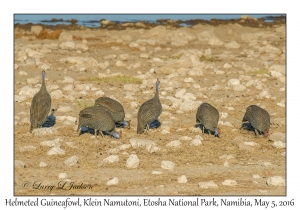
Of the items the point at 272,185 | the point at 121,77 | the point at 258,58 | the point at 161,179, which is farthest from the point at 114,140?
the point at 258,58

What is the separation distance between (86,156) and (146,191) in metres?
1.84

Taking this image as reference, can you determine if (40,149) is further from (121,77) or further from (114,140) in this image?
(121,77)

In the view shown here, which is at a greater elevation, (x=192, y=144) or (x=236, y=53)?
(x=236, y=53)

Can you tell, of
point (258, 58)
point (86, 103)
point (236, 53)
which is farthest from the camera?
point (236, 53)

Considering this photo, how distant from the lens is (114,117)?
11.1 metres

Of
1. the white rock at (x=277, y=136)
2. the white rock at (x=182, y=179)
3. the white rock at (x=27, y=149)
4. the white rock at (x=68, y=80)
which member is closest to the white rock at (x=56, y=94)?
the white rock at (x=68, y=80)

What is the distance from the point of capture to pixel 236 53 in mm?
21844

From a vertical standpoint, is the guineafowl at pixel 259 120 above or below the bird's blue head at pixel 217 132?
above

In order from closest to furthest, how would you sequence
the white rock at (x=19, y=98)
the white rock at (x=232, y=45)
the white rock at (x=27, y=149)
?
1. the white rock at (x=27, y=149)
2. the white rock at (x=19, y=98)
3. the white rock at (x=232, y=45)

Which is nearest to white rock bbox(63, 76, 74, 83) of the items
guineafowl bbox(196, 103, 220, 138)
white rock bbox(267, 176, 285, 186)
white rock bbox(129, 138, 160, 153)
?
guineafowl bbox(196, 103, 220, 138)

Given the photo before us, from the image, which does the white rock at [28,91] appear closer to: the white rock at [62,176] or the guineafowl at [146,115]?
the guineafowl at [146,115]

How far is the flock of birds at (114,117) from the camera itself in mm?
10391

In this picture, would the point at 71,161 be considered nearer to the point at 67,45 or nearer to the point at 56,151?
the point at 56,151

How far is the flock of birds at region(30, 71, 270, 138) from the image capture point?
10391 millimetres
